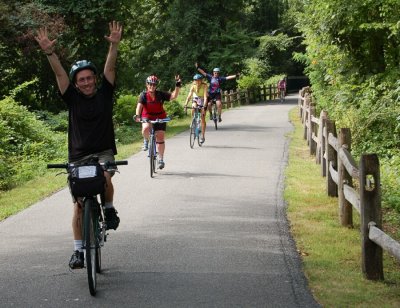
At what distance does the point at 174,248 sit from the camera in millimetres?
8109

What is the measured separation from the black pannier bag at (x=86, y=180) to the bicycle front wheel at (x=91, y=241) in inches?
6.6

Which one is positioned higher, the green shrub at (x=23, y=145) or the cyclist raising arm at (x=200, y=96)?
the cyclist raising arm at (x=200, y=96)

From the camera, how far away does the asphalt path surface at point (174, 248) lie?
20.6 ft

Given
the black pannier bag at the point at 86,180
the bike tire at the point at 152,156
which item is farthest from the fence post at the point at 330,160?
the black pannier bag at the point at 86,180

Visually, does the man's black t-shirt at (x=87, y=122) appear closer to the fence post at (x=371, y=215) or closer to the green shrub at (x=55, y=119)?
the fence post at (x=371, y=215)

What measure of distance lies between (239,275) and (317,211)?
3562 mm

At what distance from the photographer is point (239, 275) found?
6.94 metres

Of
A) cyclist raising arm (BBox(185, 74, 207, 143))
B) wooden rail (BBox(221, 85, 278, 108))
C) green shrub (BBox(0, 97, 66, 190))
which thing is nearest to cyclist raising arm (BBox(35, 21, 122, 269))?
green shrub (BBox(0, 97, 66, 190))

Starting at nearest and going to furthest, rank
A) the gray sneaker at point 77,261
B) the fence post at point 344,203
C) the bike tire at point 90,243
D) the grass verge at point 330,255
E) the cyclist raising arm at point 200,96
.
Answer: the bike tire at point 90,243 < the grass verge at point 330,255 < the gray sneaker at point 77,261 < the fence post at point 344,203 < the cyclist raising arm at point 200,96

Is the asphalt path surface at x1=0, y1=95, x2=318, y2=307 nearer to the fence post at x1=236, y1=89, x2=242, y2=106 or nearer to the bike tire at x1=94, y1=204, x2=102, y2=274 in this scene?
the bike tire at x1=94, y1=204, x2=102, y2=274

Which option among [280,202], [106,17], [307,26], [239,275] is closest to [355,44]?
[307,26]

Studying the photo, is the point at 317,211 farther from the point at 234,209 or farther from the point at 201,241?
the point at 201,241

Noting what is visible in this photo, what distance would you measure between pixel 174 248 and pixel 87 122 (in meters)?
2.18

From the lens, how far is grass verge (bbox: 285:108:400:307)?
6250 mm
